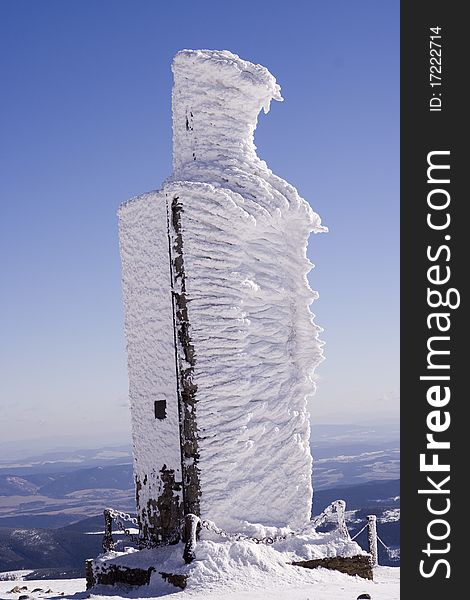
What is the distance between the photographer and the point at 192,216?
39.9 ft

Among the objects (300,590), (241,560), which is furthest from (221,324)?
(300,590)

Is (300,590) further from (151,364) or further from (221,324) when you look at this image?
(151,364)

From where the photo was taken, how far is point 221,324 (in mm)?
11984

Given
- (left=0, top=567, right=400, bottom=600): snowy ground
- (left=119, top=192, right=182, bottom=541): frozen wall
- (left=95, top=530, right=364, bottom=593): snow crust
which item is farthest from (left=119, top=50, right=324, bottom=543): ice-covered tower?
(left=0, top=567, right=400, bottom=600): snowy ground

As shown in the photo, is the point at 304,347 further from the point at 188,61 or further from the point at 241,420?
the point at 188,61

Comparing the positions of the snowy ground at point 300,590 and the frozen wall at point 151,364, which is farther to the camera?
the frozen wall at point 151,364

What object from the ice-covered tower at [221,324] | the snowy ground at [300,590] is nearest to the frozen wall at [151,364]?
the ice-covered tower at [221,324]

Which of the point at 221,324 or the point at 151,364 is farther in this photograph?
the point at 151,364

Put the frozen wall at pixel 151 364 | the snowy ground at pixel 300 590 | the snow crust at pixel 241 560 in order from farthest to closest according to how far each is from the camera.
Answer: the frozen wall at pixel 151 364 < the snow crust at pixel 241 560 < the snowy ground at pixel 300 590

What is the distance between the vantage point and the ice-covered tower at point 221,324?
1191 centimetres

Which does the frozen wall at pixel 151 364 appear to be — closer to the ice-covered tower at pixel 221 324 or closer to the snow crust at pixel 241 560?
the ice-covered tower at pixel 221 324

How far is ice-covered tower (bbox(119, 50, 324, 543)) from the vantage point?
11.9m

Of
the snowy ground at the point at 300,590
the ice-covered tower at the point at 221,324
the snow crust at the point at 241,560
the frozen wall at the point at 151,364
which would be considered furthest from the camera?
the frozen wall at the point at 151,364

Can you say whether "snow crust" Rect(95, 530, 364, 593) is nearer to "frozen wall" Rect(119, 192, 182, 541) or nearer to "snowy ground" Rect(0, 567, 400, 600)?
"snowy ground" Rect(0, 567, 400, 600)
